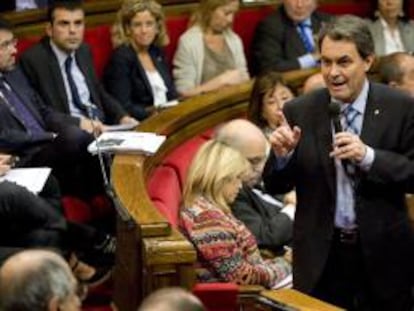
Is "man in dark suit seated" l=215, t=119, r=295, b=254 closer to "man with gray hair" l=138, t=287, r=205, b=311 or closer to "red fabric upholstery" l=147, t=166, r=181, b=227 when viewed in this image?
"red fabric upholstery" l=147, t=166, r=181, b=227

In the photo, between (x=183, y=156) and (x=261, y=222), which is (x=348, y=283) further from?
(x=183, y=156)

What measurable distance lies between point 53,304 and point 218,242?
1.00 metres

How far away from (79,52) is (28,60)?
22 cm

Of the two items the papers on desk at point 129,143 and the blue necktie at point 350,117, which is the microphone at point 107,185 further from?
the blue necktie at point 350,117

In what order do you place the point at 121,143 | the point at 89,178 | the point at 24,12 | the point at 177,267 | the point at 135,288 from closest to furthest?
the point at 177,267 → the point at 135,288 → the point at 121,143 → the point at 89,178 → the point at 24,12

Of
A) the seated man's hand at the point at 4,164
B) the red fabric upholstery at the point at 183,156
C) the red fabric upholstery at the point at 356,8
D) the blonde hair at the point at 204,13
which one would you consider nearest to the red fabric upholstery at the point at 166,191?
the red fabric upholstery at the point at 183,156

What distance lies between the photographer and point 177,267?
2.17 m

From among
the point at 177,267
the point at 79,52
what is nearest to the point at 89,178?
the point at 79,52

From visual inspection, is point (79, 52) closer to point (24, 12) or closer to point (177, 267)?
point (24, 12)

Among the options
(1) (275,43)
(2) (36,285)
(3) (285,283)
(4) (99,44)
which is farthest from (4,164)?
(1) (275,43)

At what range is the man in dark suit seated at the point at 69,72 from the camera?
3518 millimetres

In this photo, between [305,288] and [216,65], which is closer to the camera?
[305,288]

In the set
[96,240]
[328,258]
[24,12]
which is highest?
[24,12]

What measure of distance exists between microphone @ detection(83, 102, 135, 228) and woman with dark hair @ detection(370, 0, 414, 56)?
1.62 metres
